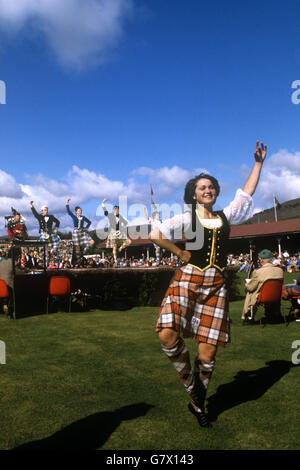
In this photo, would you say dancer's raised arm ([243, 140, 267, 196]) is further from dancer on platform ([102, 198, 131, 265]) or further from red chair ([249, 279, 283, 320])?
dancer on platform ([102, 198, 131, 265])

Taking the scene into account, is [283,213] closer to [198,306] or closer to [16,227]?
[16,227]

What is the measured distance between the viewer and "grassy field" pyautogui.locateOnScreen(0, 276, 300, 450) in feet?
11.5

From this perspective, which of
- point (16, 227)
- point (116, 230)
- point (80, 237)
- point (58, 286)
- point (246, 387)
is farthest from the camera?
point (116, 230)

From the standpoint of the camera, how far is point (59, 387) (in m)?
4.94

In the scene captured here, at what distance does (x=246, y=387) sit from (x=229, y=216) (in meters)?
2.17

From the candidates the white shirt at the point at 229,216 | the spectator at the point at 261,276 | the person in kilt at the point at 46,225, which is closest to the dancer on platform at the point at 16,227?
the person in kilt at the point at 46,225

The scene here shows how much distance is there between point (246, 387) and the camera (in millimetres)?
4887

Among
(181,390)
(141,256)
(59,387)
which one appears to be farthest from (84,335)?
(141,256)

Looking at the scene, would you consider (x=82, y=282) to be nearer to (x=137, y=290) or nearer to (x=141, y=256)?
(x=137, y=290)

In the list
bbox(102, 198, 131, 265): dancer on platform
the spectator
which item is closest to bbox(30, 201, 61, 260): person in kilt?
bbox(102, 198, 131, 265): dancer on platform

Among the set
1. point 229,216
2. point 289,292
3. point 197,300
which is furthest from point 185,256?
point 289,292

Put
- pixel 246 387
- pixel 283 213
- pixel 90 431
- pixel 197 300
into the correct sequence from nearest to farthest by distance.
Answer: pixel 90 431
pixel 197 300
pixel 246 387
pixel 283 213

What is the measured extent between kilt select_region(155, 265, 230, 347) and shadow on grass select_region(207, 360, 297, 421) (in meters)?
0.87
